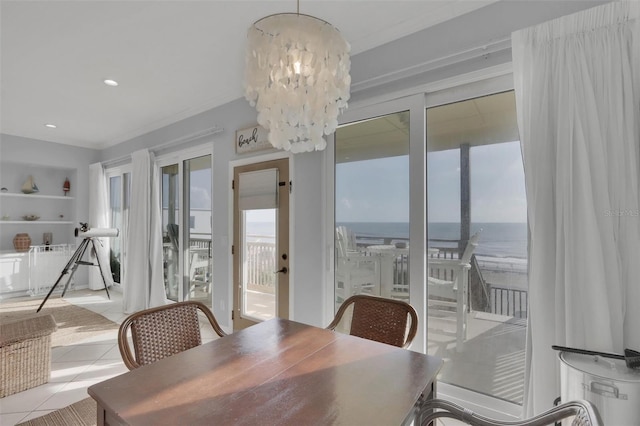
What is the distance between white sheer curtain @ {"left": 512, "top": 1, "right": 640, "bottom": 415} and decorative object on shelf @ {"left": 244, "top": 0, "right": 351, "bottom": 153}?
1170 mm

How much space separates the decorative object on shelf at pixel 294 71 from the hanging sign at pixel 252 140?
75.7 inches

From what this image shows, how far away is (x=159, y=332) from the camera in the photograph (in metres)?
1.67

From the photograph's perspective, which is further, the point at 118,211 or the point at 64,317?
the point at 118,211

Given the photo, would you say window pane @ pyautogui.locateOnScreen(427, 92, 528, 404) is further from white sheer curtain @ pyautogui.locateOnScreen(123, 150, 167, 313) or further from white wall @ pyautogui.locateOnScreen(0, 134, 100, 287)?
white wall @ pyautogui.locateOnScreen(0, 134, 100, 287)

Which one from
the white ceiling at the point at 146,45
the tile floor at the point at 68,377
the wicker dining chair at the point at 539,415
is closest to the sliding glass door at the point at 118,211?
the white ceiling at the point at 146,45

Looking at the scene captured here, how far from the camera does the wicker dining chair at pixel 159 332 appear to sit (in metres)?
1.55

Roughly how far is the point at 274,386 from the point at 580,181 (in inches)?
67.9

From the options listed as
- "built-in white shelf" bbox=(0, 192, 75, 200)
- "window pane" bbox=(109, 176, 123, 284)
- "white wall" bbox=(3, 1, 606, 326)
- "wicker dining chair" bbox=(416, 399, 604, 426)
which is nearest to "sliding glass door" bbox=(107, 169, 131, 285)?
"window pane" bbox=(109, 176, 123, 284)

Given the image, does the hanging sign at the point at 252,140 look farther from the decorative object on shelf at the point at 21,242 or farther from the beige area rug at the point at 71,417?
the decorative object on shelf at the point at 21,242

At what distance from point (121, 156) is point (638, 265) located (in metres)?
6.35

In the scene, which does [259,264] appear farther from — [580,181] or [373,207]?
[580,181]

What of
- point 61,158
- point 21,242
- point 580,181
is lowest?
point 21,242

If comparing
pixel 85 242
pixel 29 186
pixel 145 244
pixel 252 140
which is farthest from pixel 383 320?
pixel 29 186

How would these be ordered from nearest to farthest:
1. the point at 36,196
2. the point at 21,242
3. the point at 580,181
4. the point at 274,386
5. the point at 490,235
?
1. the point at 274,386
2. the point at 580,181
3. the point at 490,235
4. the point at 21,242
5. the point at 36,196
